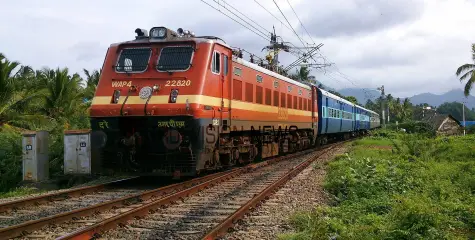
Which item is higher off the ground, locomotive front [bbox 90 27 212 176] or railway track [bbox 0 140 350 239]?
locomotive front [bbox 90 27 212 176]

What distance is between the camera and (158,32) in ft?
36.4

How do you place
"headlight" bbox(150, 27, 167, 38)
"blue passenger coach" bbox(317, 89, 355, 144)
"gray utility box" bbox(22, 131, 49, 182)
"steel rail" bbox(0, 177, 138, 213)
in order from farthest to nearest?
"blue passenger coach" bbox(317, 89, 355, 144), "gray utility box" bbox(22, 131, 49, 182), "headlight" bbox(150, 27, 167, 38), "steel rail" bbox(0, 177, 138, 213)

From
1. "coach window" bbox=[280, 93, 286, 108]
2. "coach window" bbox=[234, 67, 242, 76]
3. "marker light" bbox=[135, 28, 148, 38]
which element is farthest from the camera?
"coach window" bbox=[280, 93, 286, 108]

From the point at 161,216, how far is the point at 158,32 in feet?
18.1

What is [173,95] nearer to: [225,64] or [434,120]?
[225,64]

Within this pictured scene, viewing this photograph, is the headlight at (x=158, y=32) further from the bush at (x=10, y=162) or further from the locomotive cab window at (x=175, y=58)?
the bush at (x=10, y=162)

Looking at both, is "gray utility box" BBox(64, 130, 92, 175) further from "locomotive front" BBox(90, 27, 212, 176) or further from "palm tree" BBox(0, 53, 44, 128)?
"palm tree" BBox(0, 53, 44, 128)

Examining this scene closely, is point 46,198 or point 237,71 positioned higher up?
point 237,71

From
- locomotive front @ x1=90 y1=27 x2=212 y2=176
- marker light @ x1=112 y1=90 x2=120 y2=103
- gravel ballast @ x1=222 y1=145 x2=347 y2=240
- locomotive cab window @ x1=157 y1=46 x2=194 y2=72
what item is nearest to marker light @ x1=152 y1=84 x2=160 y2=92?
locomotive front @ x1=90 y1=27 x2=212 y2=176

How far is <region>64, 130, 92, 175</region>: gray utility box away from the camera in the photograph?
1245 centimetres

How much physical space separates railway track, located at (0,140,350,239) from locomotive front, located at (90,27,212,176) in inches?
36.2

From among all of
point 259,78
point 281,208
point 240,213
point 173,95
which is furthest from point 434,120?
point 240,213

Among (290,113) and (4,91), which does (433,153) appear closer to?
(290,113)

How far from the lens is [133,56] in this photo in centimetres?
1110
